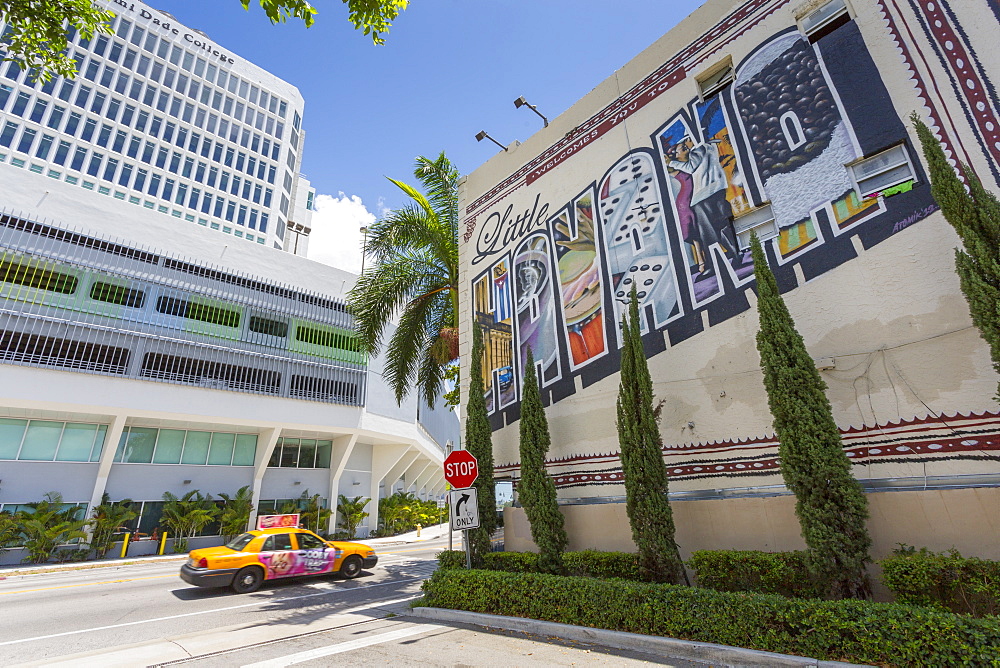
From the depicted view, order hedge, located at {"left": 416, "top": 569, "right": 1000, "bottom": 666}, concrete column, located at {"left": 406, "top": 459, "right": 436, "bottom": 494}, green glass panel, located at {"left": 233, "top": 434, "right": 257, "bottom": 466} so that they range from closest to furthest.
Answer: hedge, located at {"left": 416, "top": 569, "right": 1000, "bottom": 666}
green glass panel, located at {"left": 233, "top": 434, "right": 257, "bottom": 466}
concrete column, located at {"left": 406, "top": 459, "right": 436, "bottom": 494}

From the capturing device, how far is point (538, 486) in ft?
32.4

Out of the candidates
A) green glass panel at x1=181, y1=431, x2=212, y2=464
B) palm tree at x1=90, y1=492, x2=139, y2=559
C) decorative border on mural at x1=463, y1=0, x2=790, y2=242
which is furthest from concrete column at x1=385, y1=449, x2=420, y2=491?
decorative border on mural at x1=463, y1=0, x2=790, y2=242

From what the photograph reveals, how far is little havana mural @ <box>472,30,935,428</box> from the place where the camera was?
791 centimetres

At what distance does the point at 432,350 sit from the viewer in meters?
16.3

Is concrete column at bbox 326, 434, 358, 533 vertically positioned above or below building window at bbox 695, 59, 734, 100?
below

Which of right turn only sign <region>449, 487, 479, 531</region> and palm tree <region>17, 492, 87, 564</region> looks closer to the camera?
right turn only sign <region>449, 487, 479, 531</region>

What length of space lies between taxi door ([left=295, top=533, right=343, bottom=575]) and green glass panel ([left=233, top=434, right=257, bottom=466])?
1687 centimetres

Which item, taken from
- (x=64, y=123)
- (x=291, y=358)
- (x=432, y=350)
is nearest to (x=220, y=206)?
(x=64, y=123)

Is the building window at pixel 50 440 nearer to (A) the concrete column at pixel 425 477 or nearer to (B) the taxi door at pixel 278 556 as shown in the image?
(B) the taxi door at pixel 278 556

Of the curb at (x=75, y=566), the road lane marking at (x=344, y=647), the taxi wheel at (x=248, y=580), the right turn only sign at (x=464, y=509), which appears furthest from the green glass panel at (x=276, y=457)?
the road lane marking at (x=344, y=647)

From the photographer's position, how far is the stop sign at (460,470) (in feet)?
31.7

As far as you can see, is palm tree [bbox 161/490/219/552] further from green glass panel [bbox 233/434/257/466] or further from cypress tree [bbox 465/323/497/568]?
cypress tree [bbox 465/323/497/568]

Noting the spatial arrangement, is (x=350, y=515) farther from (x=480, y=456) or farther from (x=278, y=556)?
(x=480, y=456)
